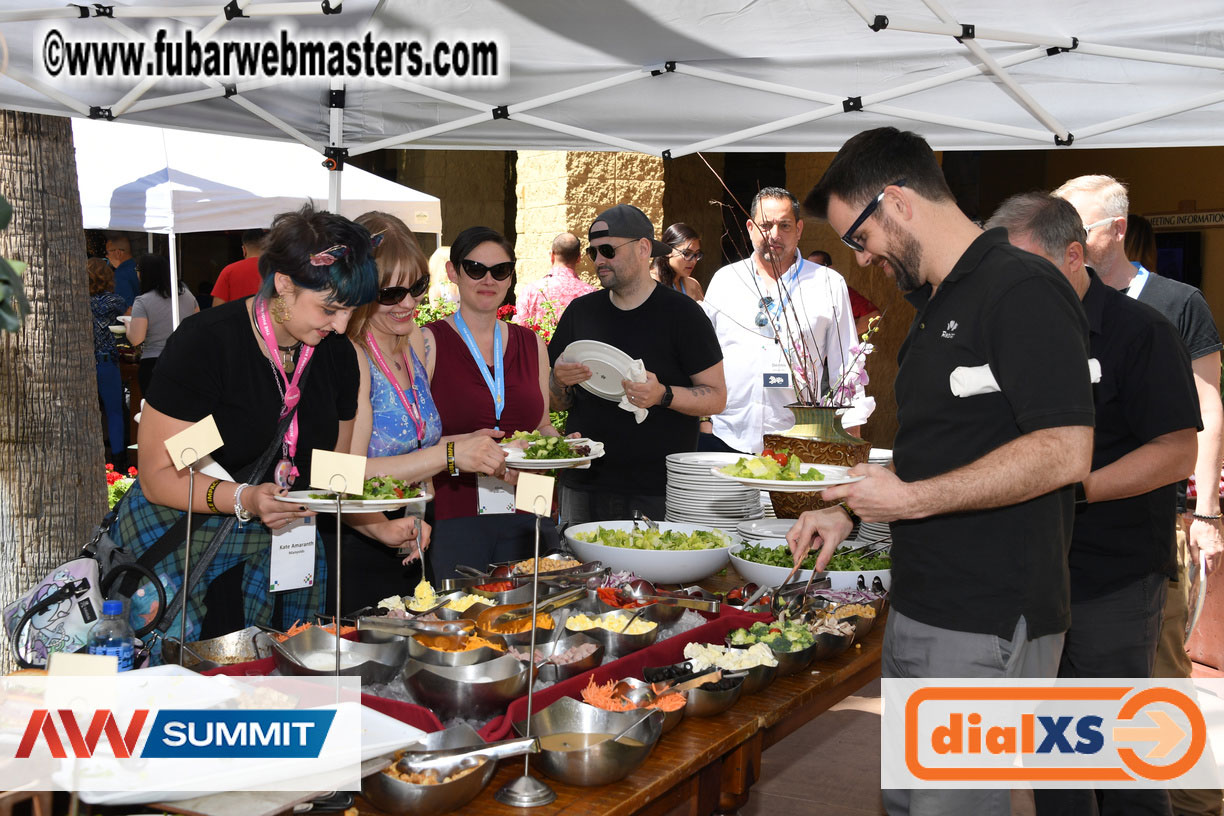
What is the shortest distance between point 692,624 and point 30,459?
2.76 meters

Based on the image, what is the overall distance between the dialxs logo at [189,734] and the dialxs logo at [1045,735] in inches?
42.3

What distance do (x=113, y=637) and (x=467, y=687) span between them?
2.21 feet

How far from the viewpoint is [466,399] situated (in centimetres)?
329

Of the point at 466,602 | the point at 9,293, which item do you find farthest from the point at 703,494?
the point at 9,293

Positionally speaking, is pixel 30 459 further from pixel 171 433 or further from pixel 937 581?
pixel 937 581

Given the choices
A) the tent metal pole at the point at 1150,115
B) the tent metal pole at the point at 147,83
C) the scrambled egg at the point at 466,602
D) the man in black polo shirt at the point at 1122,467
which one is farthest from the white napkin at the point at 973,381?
the tent metal pole at the point at 147,83

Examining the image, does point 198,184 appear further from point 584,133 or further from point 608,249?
point 608,249

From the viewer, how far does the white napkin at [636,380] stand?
136 inches

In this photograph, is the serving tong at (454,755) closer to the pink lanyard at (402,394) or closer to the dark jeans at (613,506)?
the pink lanyard at (402,394)

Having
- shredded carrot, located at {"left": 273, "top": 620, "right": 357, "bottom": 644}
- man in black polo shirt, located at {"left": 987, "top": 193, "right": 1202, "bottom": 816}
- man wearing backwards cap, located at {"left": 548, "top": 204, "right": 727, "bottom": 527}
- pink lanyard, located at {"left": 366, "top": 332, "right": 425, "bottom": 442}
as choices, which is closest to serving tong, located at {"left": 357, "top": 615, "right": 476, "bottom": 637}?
shredded carrot, located at {"left": 273, "top": 620, "right": 357, "bottom": 644}

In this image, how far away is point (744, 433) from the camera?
16.0ft

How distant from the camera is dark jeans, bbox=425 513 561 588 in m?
3.15

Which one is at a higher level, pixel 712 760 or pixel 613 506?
pixel 613 506

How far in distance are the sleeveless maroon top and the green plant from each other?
2.15 m
